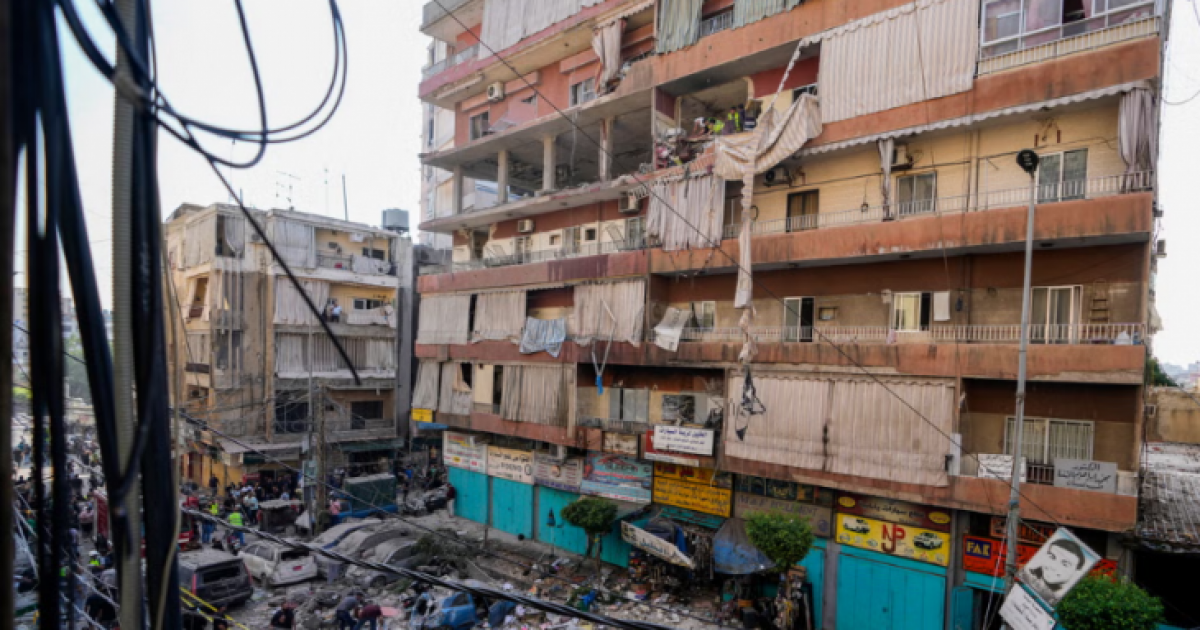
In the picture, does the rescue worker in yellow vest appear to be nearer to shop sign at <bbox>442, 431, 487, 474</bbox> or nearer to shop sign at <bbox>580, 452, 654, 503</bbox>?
shop sign at <bbox>442, 431, 487, 474</bbox>

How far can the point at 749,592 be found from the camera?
16.8m

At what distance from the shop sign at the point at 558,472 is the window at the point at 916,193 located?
42.4ft

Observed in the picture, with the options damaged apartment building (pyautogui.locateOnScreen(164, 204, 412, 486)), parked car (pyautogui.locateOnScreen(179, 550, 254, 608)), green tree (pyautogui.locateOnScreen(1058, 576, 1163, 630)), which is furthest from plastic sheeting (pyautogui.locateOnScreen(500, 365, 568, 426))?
green tree (pyautogui.locateOnScreen(1058, 576, 1163, 630))

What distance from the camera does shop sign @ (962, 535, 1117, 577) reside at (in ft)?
45.0

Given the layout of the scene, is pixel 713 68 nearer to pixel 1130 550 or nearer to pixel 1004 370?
pixel 1004 370

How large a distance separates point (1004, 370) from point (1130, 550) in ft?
13.5

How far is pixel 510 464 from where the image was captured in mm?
24734

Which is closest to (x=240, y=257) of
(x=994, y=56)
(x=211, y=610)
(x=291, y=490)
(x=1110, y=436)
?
(x=291, y=490)

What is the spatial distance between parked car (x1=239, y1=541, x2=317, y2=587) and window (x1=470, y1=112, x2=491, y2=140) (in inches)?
673

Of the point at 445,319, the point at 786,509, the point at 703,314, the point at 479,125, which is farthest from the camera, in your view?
the point at 479,125

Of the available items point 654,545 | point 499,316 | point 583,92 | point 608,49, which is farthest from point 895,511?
point 583,92

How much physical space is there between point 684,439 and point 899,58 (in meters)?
11.2

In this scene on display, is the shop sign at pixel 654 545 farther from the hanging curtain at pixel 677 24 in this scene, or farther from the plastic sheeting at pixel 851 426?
the hanging curtain at pixel 677 24

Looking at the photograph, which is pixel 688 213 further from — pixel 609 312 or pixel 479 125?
pixel 479 125
